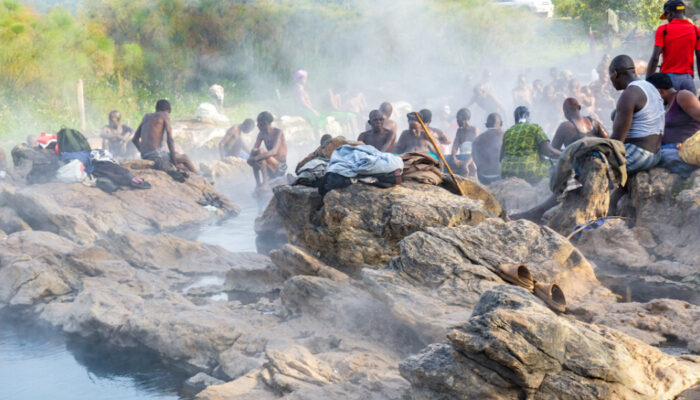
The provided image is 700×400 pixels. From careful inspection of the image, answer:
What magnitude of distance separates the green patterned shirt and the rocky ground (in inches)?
83.7

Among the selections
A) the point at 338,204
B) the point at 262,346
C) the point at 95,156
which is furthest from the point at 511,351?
the point at 95,156

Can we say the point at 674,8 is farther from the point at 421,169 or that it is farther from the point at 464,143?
the point at 464,143

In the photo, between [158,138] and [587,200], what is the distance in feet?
22.4

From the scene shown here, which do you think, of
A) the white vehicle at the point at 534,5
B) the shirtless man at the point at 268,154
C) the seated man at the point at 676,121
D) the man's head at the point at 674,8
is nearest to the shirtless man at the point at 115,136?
the shirtless man at the point at 268,154

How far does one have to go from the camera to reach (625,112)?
5488mm

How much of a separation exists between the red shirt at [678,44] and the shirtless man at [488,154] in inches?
120

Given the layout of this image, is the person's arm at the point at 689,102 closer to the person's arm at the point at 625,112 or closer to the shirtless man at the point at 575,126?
the person's arm at the point at 625,112

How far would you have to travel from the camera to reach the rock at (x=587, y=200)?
5582mm

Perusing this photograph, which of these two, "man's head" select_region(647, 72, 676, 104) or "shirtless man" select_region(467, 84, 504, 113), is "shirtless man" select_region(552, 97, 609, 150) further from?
"shirtless man" select_region(467, 84, 504, 113)

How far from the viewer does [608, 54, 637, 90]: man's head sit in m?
5.59

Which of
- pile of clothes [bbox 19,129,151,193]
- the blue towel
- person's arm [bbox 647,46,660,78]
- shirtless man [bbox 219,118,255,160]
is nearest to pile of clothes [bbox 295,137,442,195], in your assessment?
person's arm [bbox 647,46,660,78]

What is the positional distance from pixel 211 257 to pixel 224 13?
51.4ft

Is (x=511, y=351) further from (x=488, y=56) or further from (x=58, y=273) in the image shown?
(x=488, y=56)

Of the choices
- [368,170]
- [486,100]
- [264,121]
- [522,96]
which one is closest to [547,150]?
[368,170]
